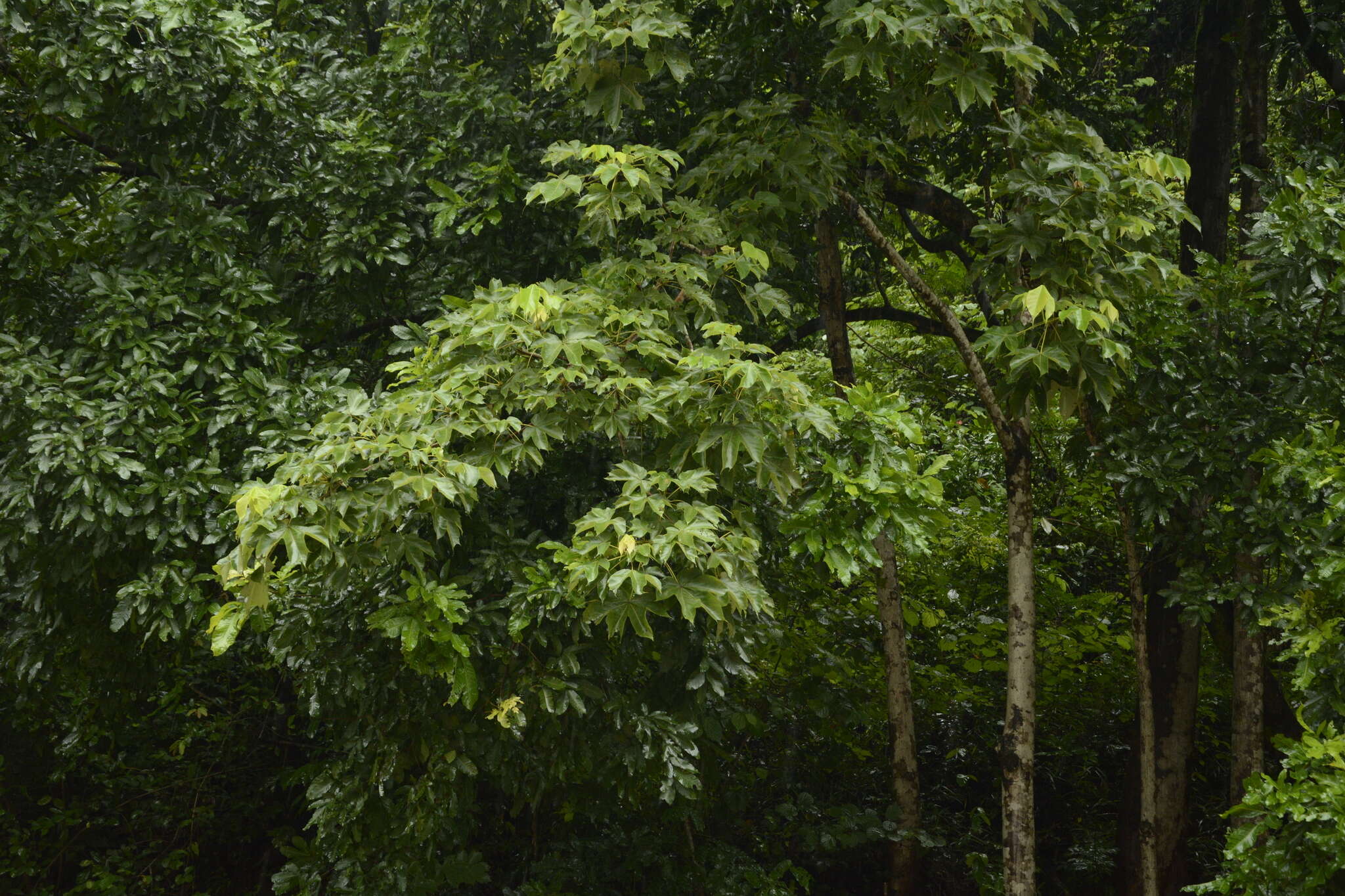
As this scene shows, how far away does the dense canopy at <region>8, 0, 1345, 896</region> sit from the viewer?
353 centimetres

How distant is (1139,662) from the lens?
17.4ft

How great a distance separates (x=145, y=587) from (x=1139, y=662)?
4.49m

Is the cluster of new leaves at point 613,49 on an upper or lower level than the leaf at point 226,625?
upper

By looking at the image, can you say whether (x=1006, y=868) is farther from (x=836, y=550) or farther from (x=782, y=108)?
(x=782, y=108)

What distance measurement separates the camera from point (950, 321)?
5.18 metres

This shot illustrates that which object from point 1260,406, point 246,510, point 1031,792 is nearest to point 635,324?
point 246,510

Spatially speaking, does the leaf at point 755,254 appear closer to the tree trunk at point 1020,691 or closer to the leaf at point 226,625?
the tree trunk at point 1020,691

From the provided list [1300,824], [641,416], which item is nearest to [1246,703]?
[1300,824]

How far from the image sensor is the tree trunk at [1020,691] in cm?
491

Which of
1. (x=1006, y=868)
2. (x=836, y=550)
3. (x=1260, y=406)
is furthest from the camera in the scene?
(x=1006, y=868)

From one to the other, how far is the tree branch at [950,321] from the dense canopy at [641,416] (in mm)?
41

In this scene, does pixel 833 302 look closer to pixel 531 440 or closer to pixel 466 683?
pixel 531 440

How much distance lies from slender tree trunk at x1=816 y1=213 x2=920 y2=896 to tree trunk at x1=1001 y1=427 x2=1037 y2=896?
1.04m

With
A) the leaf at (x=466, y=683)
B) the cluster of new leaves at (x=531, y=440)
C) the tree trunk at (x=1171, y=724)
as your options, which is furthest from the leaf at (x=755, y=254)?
the tree trunk at (x=1171, y=724)
